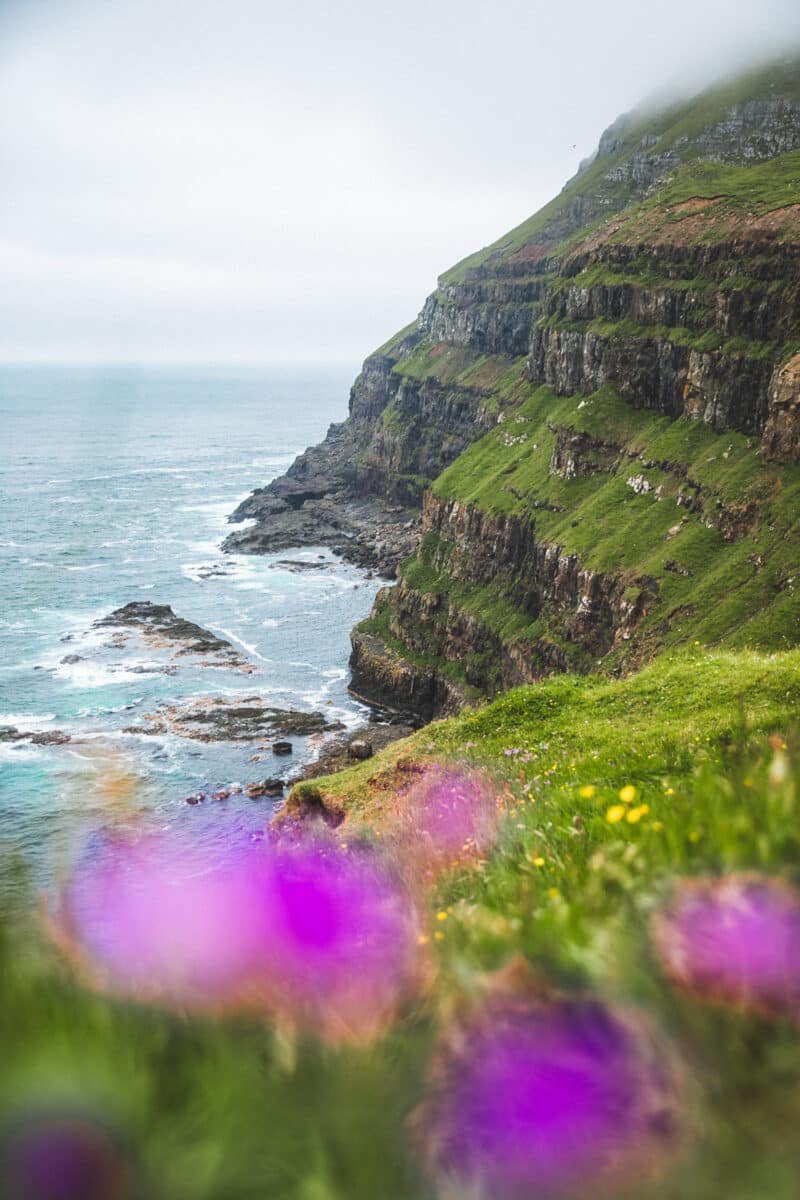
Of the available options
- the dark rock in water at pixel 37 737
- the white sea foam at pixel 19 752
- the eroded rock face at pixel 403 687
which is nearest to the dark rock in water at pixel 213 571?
the eroded rock face at pixel 403 687

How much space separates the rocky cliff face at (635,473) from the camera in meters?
53.8

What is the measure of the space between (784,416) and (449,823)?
5225 cm

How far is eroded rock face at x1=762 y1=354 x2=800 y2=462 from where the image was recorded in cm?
5328

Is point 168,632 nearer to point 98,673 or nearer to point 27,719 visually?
point 98,673

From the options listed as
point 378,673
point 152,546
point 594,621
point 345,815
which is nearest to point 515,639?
point 594,621

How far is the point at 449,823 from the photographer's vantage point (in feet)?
30.0

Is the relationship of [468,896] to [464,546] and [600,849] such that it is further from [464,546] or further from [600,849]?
[464,546]

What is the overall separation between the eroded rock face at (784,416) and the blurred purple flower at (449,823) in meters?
47.2

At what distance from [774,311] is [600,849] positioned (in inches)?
2519

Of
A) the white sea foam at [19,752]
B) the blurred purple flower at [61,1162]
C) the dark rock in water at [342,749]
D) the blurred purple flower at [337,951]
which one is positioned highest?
the blurred purple flower at [61,1162]

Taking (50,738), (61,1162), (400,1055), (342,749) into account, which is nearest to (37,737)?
(50,738)

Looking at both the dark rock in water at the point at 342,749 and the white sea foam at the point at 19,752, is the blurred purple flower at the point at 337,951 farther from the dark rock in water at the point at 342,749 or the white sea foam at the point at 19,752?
the white sea foam at the point at 19,752

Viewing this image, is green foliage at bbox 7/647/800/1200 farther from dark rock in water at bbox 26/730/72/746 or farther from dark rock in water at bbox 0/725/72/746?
dark rock in water at bbox 0/725/72/746

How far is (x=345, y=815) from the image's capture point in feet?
79.2
